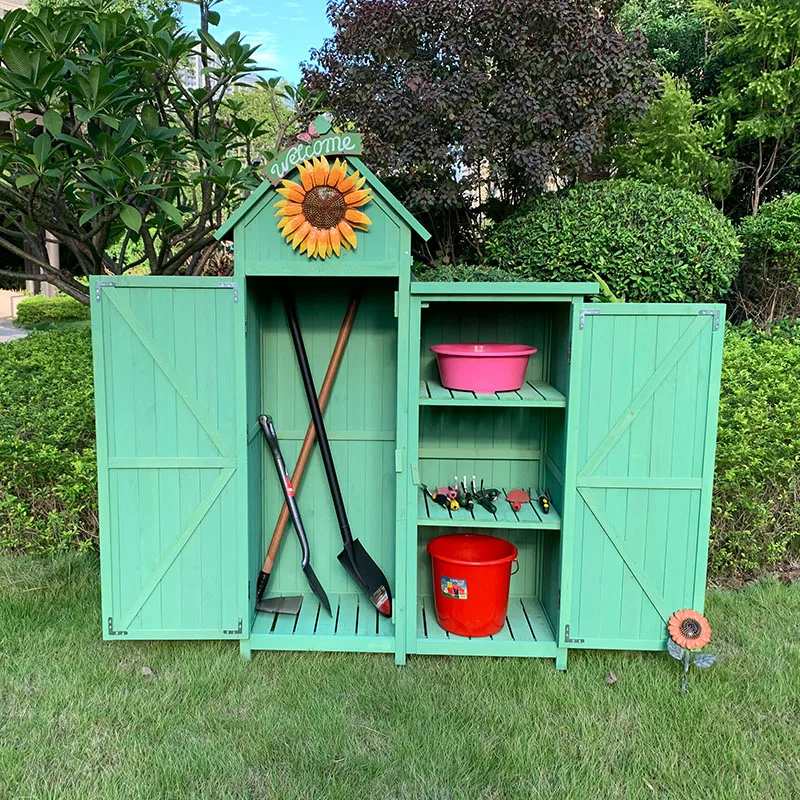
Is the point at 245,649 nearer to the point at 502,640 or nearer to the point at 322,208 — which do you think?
the point at 502,640

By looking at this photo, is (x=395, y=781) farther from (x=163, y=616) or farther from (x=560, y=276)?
(x=560, y=276)

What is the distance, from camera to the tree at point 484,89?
17.4 ft

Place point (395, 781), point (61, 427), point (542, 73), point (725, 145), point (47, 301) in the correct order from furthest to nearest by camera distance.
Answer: point (47, 301)
point (725, 145)
point (542, 73)
point (61, 427)
point (395, 781)

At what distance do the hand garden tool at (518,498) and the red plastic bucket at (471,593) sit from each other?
0.22 metres

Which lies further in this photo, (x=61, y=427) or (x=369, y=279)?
(x=61, y=427)

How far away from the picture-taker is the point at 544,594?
133 inches

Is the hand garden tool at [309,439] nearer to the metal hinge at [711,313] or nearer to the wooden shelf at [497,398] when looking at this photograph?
the wooden shelf at [497,398]

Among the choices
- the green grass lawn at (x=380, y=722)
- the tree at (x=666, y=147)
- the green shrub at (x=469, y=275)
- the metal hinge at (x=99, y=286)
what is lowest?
the green grass lawn at (x=380, y=722)

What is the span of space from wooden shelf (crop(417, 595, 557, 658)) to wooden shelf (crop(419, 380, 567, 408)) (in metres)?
1.02

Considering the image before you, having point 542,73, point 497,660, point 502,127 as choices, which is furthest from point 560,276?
point 497,660

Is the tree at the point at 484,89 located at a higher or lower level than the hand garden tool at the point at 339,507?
higher

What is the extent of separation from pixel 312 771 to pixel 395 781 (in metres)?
0.28

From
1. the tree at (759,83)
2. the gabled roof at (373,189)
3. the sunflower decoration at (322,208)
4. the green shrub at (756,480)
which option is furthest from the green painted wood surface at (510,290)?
the tree at (759,83)

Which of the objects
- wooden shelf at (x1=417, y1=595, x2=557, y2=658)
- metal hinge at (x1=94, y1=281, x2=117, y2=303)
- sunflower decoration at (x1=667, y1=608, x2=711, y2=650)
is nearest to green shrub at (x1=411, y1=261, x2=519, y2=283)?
metal hinge at (x1=94, y1=281, x2=117, y2=303)
